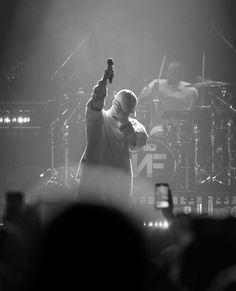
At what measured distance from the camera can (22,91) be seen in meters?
→ 19.1

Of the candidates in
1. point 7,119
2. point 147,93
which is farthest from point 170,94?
point 7,119

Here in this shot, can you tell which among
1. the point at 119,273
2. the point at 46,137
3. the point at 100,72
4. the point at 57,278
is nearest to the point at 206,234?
the point at 119,273

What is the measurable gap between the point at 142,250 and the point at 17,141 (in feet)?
44.1

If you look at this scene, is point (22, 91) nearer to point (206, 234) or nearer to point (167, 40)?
point (167, 40)

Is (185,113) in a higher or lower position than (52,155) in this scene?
higher

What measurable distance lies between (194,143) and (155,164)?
0.83m

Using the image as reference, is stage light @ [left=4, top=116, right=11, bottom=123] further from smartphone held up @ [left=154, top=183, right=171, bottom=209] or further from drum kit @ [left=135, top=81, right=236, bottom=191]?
smartphone held up @ [left=154, top=183, right=171, bottom=209]

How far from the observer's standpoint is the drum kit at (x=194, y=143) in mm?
16125

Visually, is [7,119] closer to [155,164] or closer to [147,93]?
[147,93]

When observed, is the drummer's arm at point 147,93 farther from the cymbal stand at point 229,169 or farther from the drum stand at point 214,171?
the cymbal stand at point 229,169

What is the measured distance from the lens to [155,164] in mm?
16344

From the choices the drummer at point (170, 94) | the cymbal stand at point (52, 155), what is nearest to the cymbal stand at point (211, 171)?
the drummer at point (170, 94)

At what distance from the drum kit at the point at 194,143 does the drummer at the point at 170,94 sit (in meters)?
0.82

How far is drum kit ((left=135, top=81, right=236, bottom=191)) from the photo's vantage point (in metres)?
16.1
